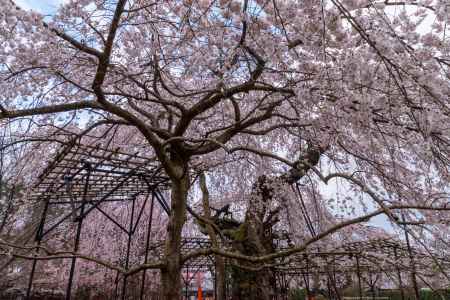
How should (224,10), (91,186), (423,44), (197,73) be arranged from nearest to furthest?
(423,44) < (224,10) < (197,73) < (91,186)

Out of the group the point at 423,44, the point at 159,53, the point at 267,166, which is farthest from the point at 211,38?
the point at 267,166

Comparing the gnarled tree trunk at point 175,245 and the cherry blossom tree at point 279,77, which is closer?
the cherry blossom tree at point 279,77

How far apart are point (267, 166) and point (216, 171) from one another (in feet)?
5.08

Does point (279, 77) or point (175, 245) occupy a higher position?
point (279, 77)

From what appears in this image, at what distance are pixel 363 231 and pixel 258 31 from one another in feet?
30.1

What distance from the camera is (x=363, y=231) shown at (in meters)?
10.6

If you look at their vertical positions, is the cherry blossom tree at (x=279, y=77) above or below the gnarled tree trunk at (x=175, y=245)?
above

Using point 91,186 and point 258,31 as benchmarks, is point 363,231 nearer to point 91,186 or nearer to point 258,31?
point 91,186

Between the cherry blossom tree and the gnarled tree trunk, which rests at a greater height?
the cherry blossom tree

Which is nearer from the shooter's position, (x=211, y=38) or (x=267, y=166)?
(x=211, y=38)

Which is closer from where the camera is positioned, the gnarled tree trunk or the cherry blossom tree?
the cherry blossom tree

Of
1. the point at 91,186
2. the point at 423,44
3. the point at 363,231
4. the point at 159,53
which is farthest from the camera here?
the point at 363,231

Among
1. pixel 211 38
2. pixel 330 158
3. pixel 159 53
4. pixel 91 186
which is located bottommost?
pixel 330 158

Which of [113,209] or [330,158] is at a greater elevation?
[113,209]
